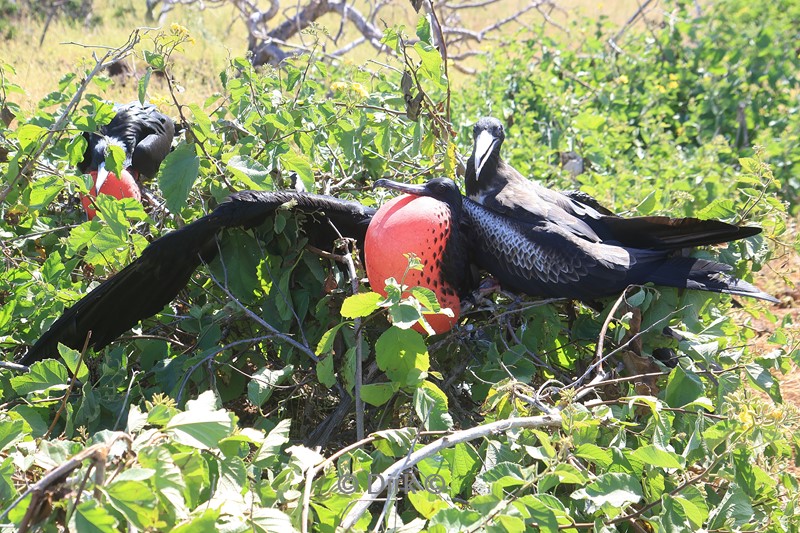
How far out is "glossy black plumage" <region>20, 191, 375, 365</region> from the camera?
1801 millimetres

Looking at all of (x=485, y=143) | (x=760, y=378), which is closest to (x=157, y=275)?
(x=485, y=143)

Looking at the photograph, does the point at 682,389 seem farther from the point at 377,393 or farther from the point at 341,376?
the point at 341,376

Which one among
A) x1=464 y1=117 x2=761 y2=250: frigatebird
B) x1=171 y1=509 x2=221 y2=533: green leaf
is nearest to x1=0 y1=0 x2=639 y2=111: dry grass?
x1=464 y1=117 x2=761 y2=250: frigatebird

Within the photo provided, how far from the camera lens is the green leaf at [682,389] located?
5.16 ft

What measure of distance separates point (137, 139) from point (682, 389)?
2.43m

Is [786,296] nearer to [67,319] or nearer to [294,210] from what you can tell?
[294,210]

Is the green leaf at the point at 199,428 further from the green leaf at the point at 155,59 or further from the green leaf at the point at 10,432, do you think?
the green leaf at the point at 155,59

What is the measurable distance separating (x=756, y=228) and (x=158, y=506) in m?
1.33

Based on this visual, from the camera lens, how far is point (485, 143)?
226cm

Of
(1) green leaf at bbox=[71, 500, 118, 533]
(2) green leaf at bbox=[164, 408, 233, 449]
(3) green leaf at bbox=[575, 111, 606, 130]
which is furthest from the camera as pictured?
(3) green leaf at bbox=[575, 111, 606, 130]

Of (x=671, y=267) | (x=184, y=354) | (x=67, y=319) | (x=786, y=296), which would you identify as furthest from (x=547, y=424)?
(x=786, y=296)

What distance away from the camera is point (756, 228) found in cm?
178

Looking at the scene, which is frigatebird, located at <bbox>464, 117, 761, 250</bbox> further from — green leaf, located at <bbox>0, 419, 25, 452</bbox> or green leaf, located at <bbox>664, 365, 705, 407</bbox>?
green leaf, located at <bbox>0, 419, 25, 452</bbox>

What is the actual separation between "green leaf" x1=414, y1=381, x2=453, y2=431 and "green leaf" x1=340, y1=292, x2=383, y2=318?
6.6 inches
